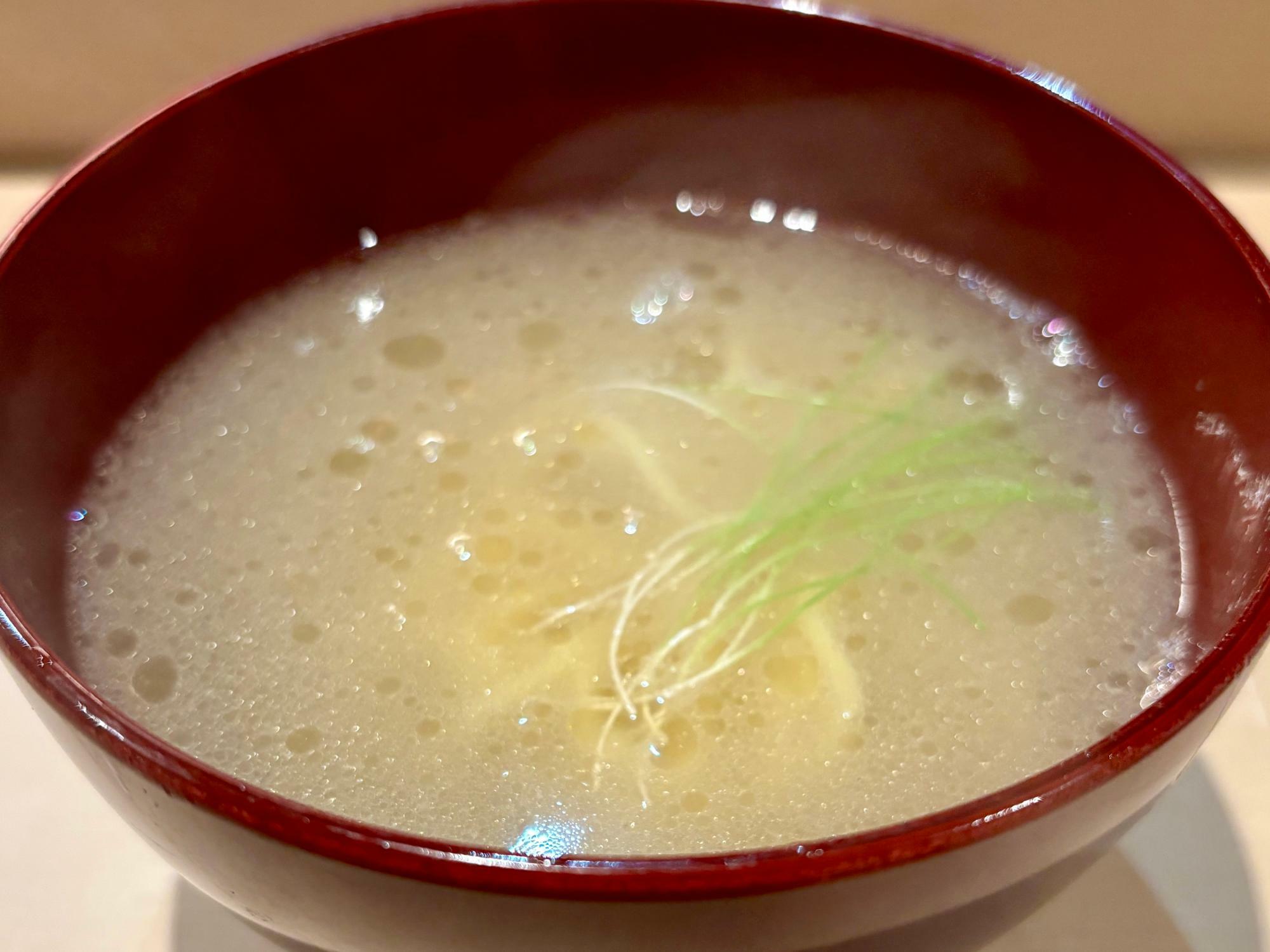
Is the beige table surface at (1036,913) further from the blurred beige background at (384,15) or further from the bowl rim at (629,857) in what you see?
the blurred beige background at (384,15)

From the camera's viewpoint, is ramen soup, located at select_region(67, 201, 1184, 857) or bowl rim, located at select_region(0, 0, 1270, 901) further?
ramen soup, located at select_region(67, 201, 1184, 857)

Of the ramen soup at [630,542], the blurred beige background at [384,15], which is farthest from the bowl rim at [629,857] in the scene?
the blurred beige background at [384,15]

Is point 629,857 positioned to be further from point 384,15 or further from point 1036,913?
point 384,15

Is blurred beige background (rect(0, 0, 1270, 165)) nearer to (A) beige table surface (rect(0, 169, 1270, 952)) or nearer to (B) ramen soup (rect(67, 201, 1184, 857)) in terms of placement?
(B) ramen soup (rect(67, 201, 1184, 857))

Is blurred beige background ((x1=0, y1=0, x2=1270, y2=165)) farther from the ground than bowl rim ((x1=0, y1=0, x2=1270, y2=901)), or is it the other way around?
blurred beige background ((x1=0, y1=0, x2=1270, y2=165))

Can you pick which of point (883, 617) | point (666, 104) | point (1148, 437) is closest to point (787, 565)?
point (883, 617)

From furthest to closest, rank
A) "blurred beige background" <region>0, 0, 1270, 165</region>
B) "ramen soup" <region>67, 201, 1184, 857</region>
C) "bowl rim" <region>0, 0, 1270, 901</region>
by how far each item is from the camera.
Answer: "blurred beige background" <region>0, 0, 1270, 165</region> → "ramen soup" <region>67, 201, 1184, 857</region> → "bowl rim" <region>0, 0, 1270, 901</region>

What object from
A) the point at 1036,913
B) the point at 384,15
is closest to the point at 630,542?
the point at 1036,913

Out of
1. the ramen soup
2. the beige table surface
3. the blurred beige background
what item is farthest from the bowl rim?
the blurred beige background

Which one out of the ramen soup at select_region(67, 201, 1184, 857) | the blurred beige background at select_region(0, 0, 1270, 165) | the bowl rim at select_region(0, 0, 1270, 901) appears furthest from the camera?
the blurred beige background at select_region(0, 0, 1270, 165)
